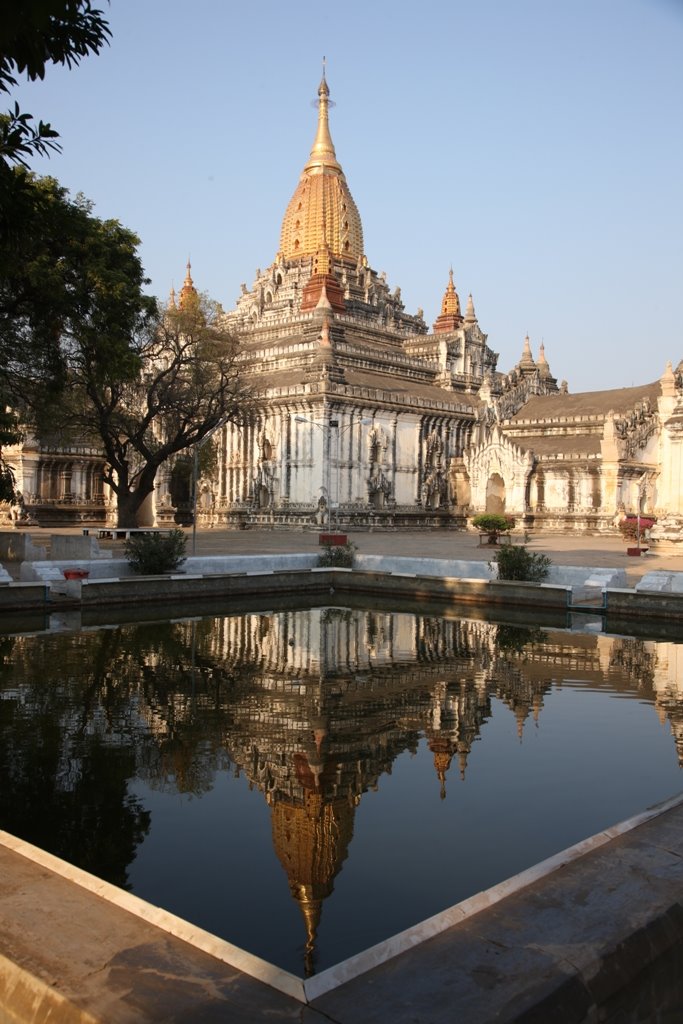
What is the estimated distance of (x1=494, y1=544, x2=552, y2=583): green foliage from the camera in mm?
21109

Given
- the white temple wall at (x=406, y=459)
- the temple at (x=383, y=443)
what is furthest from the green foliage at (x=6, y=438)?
the white temple wall at (x=406, y=459)

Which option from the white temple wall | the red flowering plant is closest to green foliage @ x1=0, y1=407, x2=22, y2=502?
the red flowering plant

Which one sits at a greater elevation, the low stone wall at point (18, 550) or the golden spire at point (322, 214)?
the golden spire at point (322, 214)

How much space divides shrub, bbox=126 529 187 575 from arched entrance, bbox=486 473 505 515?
32053mm

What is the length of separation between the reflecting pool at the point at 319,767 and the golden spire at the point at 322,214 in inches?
2062

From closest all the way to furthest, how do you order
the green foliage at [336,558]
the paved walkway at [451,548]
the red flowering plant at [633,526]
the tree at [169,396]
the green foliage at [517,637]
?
the green foliage at [517,637] → the green foliage at [336,558] → the paved walkway at [451,548] → the tree at [169,396] → the red flowering plant at [633,526]

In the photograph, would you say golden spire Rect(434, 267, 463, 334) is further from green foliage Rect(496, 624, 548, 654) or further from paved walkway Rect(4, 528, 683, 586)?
green foliage Rect(496, 624, 548, 654)

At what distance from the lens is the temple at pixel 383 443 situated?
152ft

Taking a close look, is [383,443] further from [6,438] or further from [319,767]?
[319,767]

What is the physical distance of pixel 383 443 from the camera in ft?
161

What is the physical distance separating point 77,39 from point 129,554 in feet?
50.9

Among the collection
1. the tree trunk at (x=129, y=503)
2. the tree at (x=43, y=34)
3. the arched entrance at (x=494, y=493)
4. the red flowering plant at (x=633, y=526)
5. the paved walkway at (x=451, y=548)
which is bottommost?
the paved walkway at (x=451, y=548)

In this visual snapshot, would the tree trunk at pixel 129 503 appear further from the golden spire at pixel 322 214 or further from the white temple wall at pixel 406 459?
the golden spire at pixel 322 214

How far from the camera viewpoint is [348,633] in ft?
57.4
